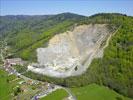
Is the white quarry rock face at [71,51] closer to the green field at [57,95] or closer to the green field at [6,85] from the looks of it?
the green field at [6,85]

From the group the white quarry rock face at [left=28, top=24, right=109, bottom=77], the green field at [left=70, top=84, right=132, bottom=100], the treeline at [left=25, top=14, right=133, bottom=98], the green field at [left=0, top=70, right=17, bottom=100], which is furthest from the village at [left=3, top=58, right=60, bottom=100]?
the green field at [left=70, top=84, right=132, bottom=100]

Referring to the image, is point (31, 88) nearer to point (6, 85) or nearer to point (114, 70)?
point (6, 85)

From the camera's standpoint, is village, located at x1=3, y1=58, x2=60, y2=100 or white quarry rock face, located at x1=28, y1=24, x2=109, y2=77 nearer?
village, located at x1=3, y1=58, x2=60, y2=100

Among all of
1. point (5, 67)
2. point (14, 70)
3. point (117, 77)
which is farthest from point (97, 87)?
point (5, 67)

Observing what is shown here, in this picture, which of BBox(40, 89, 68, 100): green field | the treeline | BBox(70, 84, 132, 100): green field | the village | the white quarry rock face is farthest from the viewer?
the white quarry rock face

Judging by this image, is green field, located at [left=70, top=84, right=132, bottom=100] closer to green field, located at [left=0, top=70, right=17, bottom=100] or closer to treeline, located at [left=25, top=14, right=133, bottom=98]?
treeline, located at [left=25, top=14, right=133, bottom=98]

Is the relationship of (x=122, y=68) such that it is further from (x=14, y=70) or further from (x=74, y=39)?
(x=14, y=70)
